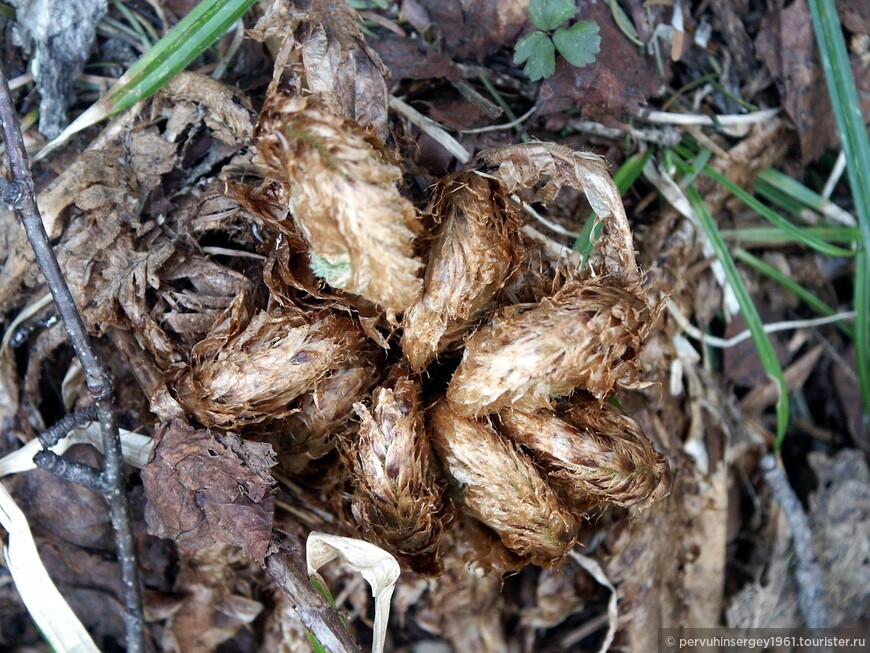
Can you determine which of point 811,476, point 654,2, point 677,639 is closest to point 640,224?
point 654,2

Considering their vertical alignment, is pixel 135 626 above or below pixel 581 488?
below

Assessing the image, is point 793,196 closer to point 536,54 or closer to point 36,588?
point 536,54

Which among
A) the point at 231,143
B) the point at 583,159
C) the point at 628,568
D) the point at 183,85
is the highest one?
the point at 183,85

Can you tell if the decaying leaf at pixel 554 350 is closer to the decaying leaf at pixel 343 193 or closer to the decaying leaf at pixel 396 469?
the decaying leaf at pixel 396 469

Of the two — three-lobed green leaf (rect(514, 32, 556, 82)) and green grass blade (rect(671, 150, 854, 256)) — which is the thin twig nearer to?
green grass blade (rect(671, 150, 854, 256))

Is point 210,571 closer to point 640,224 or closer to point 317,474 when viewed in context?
point 317,474

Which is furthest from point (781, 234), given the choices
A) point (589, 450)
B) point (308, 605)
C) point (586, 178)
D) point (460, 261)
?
point (308, 605)
